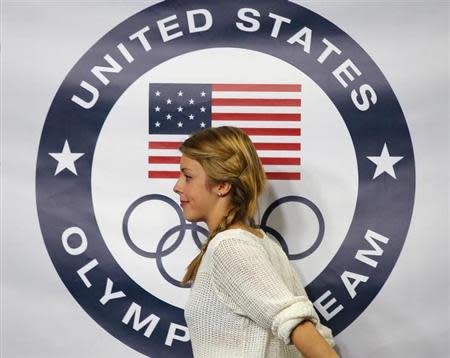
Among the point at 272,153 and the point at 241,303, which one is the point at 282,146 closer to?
the point at 272,153

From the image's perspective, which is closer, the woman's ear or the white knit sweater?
the white knit sweater

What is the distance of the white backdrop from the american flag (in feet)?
0.79

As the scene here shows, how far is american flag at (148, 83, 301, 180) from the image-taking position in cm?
200

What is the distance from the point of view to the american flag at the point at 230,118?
2002 millimetres

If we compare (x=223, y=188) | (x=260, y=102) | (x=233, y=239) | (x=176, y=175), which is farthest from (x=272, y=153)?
(x=233, y=239)

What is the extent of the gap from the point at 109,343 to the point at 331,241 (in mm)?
639

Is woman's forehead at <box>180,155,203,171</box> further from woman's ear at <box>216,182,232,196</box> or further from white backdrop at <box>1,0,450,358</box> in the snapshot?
white backdrop at <box>1,0,450,358</box>

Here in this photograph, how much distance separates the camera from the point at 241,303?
4.99 feet

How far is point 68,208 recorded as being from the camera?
6.61ft

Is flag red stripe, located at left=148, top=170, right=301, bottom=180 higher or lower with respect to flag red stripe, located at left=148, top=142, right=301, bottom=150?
lower

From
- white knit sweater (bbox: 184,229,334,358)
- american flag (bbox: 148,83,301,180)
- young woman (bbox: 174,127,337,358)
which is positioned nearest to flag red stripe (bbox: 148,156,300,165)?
american flag (bbox: 148,83,301,180)

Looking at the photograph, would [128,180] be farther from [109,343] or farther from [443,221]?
[443,221]

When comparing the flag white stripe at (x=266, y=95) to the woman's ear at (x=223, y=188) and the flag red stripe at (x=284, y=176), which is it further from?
the woman's ear at (x=223, y=188)

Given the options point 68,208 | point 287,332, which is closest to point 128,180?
point 68,208
